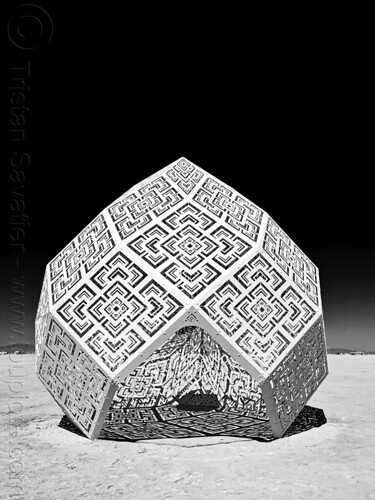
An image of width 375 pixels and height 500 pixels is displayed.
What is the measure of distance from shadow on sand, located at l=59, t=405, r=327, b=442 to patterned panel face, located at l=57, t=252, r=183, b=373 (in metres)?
1.08

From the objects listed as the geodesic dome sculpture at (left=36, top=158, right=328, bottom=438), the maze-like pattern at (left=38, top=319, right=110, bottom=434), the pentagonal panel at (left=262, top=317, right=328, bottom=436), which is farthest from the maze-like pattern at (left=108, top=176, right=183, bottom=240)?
the pentagonal panel at (left=262, top=317, right=328, bottom=436)

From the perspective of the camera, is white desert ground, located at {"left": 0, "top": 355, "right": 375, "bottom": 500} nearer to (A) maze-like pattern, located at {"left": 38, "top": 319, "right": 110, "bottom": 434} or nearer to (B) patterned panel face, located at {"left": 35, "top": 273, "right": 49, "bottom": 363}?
(A) maze-like pattern, located at {"left": 38, "top": 319, "right": 110, "bottom": 434}

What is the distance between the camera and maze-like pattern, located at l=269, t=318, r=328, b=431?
4.91 m

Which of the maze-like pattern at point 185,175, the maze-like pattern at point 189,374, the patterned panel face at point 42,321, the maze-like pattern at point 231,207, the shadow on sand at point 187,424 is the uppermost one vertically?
the maze-like pattern at point 185,175

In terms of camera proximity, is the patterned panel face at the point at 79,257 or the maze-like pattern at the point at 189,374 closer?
the patterned panel face at the point at 79,257

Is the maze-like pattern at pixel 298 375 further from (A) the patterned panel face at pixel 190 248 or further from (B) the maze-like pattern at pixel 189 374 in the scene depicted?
(B) the maze-like pattern at pixel 189 374

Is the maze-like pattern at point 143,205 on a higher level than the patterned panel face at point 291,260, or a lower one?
higher

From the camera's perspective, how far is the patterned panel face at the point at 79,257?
5160mm

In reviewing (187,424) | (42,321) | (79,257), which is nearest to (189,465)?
(187,424)

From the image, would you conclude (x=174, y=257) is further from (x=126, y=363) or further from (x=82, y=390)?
(x=82, y=390)

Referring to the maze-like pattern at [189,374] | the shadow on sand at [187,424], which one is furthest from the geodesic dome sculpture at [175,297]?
the maze-like pattern at [189,374]

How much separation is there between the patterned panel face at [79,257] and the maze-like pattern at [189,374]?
235cm

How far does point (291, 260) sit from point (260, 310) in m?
0.88

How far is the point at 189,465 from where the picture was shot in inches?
171
